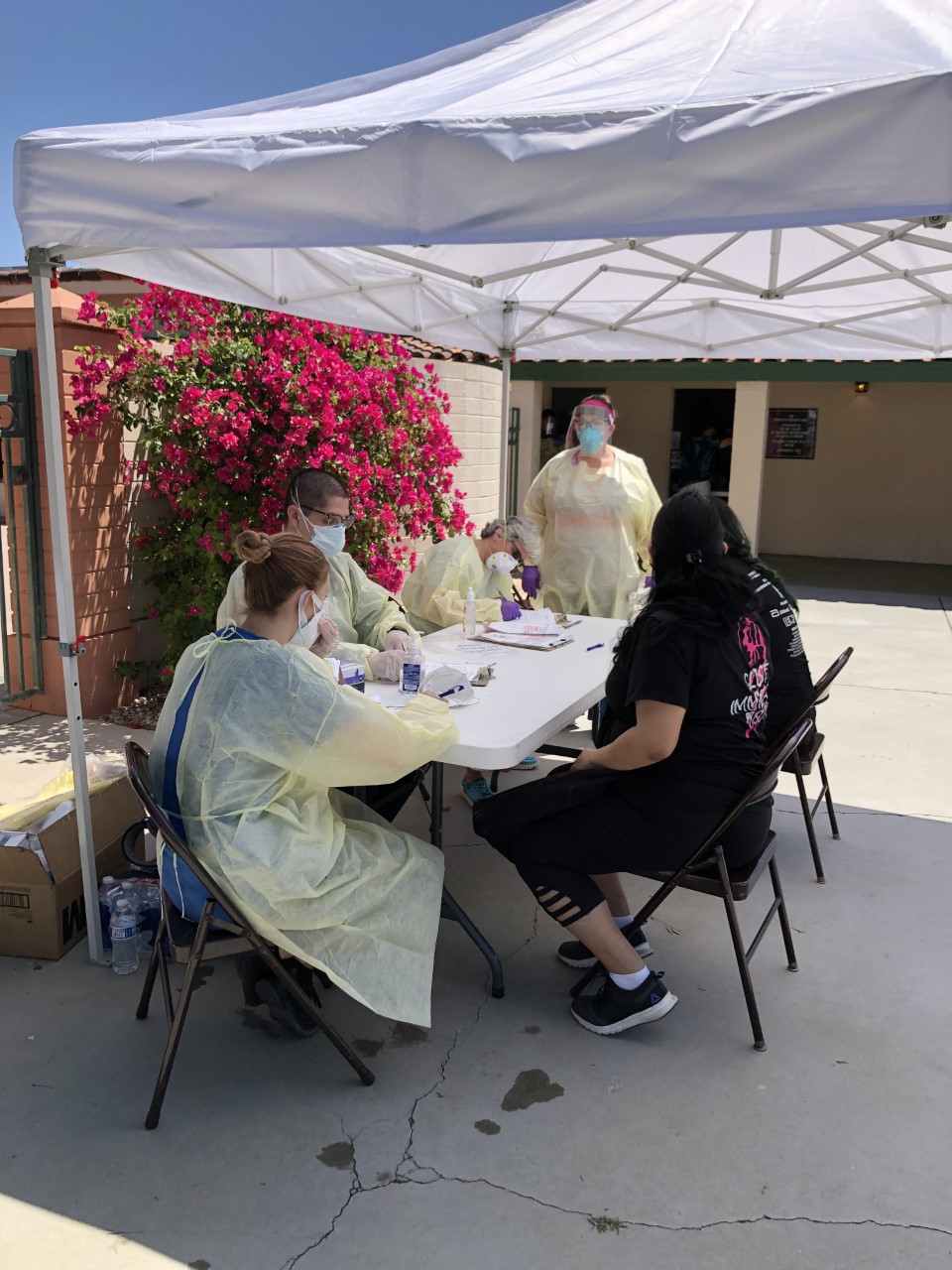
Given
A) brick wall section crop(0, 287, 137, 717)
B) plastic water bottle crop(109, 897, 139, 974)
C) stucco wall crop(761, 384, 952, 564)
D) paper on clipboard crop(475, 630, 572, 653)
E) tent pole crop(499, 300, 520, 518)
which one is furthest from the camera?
stucco wall crop(761, 384, 952, 564)

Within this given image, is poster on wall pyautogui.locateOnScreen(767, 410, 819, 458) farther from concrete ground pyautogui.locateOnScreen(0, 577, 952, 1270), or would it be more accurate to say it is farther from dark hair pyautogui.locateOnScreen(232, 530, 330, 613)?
dark hair pyautogui.locateOnScreen(232, 530, 330, 613)

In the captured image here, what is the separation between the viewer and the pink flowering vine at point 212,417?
4.91 meters

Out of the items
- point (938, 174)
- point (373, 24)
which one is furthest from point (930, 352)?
point (373, 24)

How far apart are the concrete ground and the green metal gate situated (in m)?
2.53

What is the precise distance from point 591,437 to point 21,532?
2.93 m

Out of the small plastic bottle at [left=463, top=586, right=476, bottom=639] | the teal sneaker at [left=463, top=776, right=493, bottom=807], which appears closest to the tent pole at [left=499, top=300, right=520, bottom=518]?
the small plastic bottle at [left=463, top=586, right=476, bottom=639]

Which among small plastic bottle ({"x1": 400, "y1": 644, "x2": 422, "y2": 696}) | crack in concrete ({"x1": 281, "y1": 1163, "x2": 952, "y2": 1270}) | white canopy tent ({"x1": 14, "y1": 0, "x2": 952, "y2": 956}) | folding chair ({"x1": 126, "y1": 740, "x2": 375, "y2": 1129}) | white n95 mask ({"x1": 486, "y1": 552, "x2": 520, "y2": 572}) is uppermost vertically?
white canopy tent ({"x1": 14, "y1": 0, "x2": 952, "y2": 956})

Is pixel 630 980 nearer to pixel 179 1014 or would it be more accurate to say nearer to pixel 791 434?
pixel 179 1014

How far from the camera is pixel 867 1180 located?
2.19 m

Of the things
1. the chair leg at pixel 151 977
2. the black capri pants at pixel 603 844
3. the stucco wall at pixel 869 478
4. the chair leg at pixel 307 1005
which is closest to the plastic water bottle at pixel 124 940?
the chair leg at pixel 151 977

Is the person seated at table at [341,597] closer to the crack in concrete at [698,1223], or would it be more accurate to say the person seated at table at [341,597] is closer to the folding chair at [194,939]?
the folding chair at [194,939]

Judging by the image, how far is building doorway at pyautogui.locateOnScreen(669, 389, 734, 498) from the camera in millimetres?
12758

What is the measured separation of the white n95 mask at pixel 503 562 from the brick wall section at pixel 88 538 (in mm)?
2140

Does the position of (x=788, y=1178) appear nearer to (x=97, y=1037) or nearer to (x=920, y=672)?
(x=97, y=1037)
